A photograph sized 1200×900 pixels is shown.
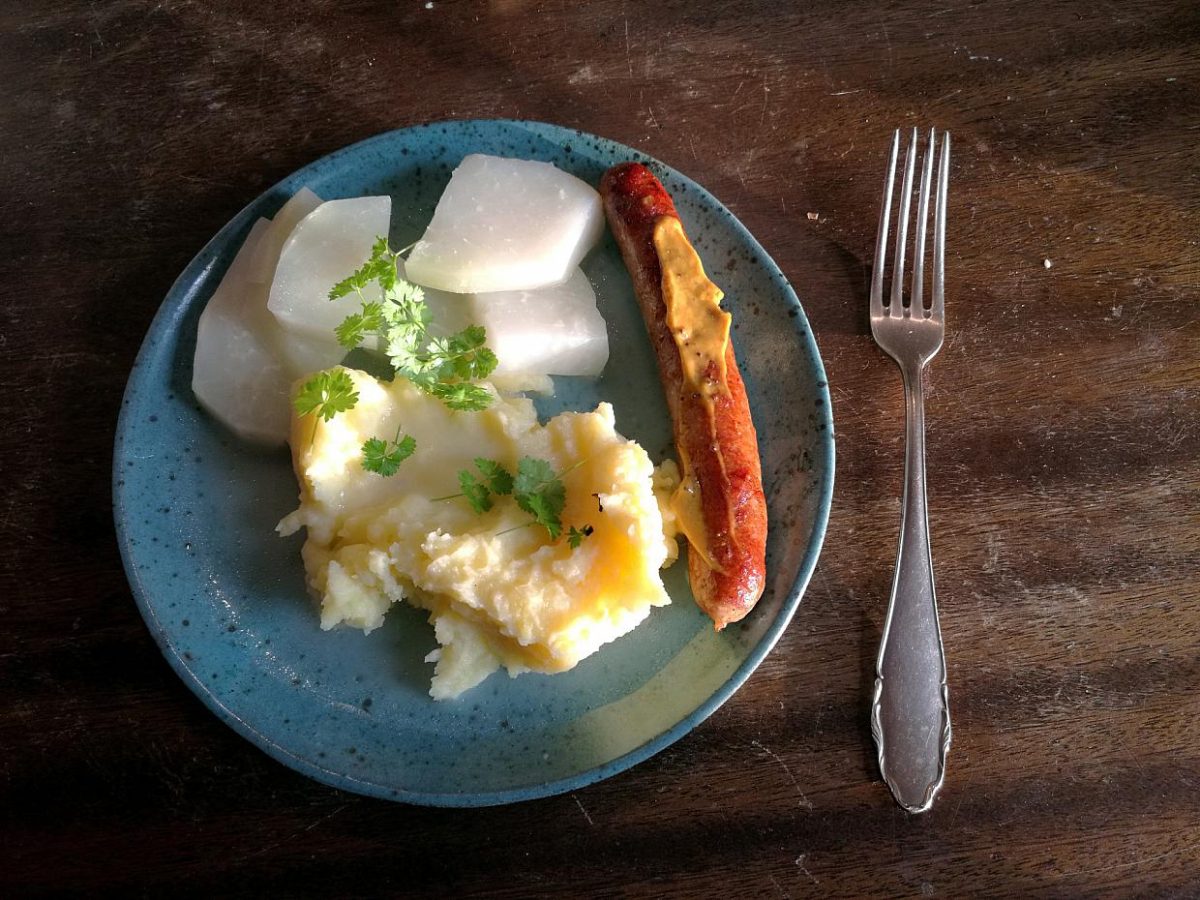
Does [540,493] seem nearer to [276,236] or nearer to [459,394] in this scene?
[459,394]

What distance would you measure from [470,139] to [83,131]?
42.2 inches

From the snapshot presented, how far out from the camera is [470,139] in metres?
2.27

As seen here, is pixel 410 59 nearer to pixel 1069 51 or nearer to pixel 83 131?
pixel 83 131

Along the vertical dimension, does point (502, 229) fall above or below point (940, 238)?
Answer: above

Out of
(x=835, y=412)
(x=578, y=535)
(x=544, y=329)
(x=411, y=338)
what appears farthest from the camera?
(x=835, y=412)

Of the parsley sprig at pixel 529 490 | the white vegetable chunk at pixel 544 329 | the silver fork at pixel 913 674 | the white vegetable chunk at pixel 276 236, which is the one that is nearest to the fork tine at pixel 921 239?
the silver fork at pixel 913 674

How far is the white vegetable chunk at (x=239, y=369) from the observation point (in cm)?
209

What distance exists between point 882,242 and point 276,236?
150 cm

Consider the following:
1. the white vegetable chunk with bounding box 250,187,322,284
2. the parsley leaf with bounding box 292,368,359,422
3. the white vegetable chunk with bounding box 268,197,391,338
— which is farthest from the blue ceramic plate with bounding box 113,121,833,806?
the parsley leaf with bounding box 292,368,359,422

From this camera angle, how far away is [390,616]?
2.11m

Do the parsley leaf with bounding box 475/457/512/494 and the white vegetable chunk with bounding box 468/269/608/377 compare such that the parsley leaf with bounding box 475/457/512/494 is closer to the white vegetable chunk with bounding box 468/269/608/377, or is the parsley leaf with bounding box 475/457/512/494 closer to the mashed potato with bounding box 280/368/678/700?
the mashed potato with bounding box 280/368/678/700

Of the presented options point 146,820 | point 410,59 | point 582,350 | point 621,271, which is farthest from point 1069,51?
point 146,820

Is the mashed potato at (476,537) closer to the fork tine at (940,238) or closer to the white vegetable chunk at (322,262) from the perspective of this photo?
the white vegetable chunk at (322,262)

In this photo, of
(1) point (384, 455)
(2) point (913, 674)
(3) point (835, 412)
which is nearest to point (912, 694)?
(2) point (913, 674)
